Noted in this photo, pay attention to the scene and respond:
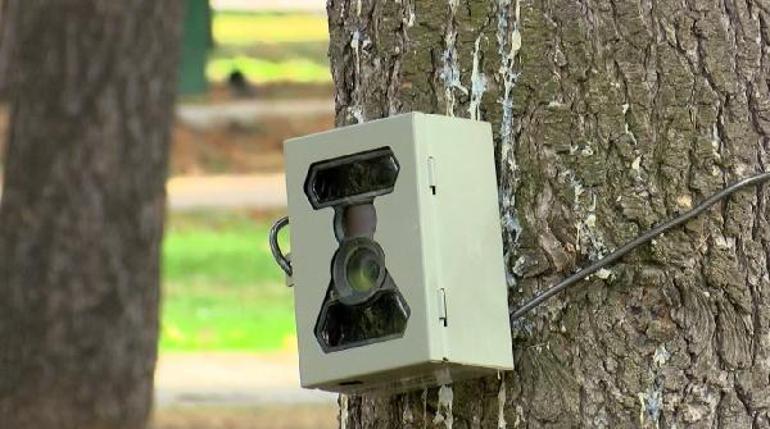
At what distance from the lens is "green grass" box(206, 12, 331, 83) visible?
71.2 ft

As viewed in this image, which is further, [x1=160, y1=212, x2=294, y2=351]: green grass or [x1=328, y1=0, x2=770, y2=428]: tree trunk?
[x1=160, y1=212, x2=294, y2=351]: green grass

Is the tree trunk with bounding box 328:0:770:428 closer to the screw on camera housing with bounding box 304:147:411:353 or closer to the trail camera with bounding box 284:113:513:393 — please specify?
the trail camera with bounding box 284:113:513:393

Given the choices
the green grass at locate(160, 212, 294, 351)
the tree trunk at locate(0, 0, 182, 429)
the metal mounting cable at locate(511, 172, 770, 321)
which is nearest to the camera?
the metal mounting cable at locate(511, 172, 770, 321)

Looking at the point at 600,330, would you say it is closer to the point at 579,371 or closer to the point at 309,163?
the point at 579,371

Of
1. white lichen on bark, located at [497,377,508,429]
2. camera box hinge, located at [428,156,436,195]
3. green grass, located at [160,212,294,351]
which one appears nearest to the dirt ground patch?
green grass, located at [160,212,294,351]

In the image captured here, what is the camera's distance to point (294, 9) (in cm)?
2650

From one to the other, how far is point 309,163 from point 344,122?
279mm

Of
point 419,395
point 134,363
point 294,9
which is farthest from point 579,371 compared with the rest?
point 294,9

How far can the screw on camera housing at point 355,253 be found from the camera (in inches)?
84.0

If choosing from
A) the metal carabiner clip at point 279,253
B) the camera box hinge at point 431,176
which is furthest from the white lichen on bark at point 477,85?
the metal carabiner clip at point 279,253

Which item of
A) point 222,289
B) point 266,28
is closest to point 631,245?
point 222,289

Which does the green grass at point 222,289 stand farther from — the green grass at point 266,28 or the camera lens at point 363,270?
the camera lens at point 363,270

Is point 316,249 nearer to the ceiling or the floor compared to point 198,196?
nearer to the floor

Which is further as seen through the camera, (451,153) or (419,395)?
(419,395)
